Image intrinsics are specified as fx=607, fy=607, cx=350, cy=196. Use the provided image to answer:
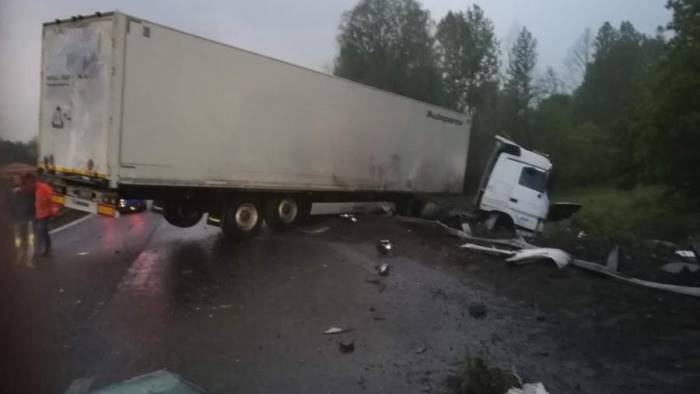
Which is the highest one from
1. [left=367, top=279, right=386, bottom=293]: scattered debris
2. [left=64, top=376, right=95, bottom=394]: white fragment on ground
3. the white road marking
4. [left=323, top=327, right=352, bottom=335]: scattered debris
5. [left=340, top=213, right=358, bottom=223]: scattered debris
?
[left=340, top=213, right=358, bottom=223]: scattered debris

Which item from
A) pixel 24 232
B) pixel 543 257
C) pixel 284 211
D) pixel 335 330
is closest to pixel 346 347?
pixel 335 330

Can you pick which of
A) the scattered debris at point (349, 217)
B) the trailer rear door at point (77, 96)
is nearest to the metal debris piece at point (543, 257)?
the scattered debris at point (349, 217)

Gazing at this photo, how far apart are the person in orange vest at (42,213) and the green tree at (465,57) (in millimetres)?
26607

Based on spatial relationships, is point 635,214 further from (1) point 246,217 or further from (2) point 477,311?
(2) point 477,311

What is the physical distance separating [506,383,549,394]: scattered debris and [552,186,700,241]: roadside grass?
8.75m

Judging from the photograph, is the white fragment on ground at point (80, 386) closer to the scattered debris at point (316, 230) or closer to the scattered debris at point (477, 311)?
the scattered debris at point (477, 311)

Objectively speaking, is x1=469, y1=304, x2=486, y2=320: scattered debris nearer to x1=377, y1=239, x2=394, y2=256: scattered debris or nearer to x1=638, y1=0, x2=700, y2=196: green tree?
x1=377, y1=239, x2=394, y2=256: scattered debris

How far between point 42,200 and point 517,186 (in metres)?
9.74

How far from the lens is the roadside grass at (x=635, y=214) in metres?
17.2

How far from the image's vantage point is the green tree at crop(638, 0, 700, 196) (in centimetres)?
2131

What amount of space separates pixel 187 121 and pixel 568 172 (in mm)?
26774

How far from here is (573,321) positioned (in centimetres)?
674

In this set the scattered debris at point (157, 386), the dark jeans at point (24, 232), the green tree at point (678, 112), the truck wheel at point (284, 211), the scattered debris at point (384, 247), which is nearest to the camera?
the scattered debris at point (157, 386)

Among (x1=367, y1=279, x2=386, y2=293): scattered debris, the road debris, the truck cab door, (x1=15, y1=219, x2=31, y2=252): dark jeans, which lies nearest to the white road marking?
(x1=15, y1=219, x2=31, y2=252): dark jeans
